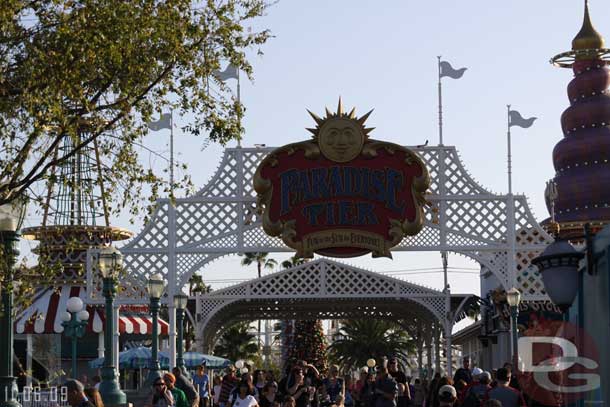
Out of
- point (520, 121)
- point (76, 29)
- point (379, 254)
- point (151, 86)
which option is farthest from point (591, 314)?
point (520, 121)

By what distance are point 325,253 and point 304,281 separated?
312 inches

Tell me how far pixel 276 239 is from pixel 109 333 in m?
11.6

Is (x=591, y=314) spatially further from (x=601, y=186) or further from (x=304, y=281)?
(x=601, y=186)

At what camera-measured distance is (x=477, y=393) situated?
628 inches

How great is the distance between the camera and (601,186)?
45.5m

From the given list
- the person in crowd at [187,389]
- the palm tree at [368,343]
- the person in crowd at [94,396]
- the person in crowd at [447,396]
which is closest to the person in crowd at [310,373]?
the person in crowd at [187,389]

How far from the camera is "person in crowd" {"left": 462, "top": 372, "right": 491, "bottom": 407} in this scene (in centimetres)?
1573

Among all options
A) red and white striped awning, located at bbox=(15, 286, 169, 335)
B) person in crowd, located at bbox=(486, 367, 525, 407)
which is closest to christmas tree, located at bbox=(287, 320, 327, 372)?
red and white striped awning, located at bbox=(15, 286, 169, 335)

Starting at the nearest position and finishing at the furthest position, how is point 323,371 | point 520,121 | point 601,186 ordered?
point 520,121
point 601,186
point 323,371

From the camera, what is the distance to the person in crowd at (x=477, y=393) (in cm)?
1573

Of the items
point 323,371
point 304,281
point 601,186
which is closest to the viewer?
point 304,281

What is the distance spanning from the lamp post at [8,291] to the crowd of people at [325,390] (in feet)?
7.41

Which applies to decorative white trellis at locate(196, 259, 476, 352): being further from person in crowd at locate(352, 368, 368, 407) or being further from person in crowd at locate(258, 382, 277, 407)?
person in crowd at locate(258, 382, 277, 407)

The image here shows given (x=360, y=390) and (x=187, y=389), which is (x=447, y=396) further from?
(x=360, y=390)
